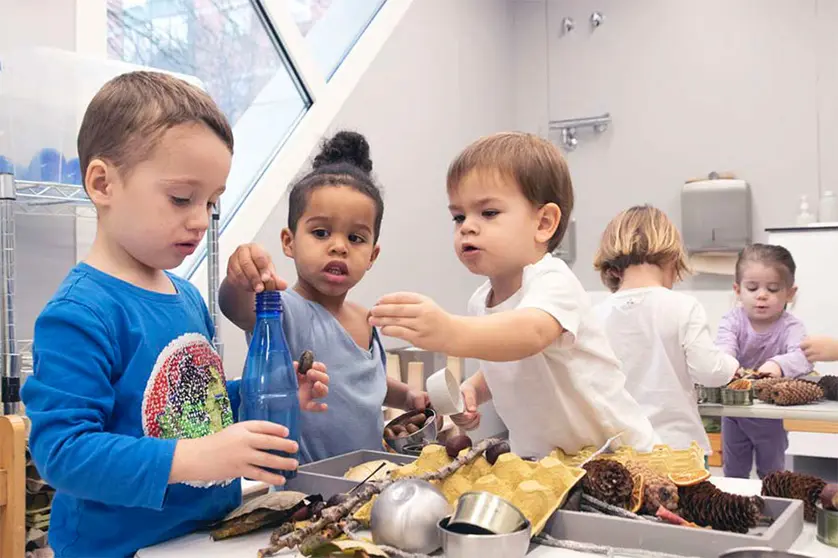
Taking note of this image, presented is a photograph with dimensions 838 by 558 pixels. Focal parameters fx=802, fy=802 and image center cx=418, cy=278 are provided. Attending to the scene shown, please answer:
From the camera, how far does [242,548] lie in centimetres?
95

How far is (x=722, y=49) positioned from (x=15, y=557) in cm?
486

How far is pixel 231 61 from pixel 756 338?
2.49 m

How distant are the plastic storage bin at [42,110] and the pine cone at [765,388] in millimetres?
1962

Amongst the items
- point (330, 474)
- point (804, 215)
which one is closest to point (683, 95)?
point (804, 215)

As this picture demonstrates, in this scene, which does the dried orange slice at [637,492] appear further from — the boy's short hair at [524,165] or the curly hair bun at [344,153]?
the curly hair bun at [344,153]

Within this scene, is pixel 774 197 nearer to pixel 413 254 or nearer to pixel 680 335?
pixel 413 254

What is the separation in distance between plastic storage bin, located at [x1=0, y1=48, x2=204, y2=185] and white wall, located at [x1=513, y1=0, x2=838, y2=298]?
3531 mm

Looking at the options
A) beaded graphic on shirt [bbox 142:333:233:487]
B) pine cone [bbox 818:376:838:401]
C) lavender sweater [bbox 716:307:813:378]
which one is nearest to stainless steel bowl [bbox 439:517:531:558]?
beaded graphic on shirt [bbox 142:333:233:487]

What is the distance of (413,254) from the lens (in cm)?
434

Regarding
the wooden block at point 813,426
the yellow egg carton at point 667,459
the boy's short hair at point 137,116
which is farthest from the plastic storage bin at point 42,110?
the wooden block at point 813,426

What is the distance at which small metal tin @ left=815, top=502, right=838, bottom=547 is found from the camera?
0.93 metres

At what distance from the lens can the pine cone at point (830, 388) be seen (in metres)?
2.58

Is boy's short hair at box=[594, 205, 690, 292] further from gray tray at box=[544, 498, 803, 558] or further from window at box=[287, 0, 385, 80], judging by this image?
window at box=[287, 0, 385, 80]

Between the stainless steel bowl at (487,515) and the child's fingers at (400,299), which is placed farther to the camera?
the child's fingers at (400,299)
